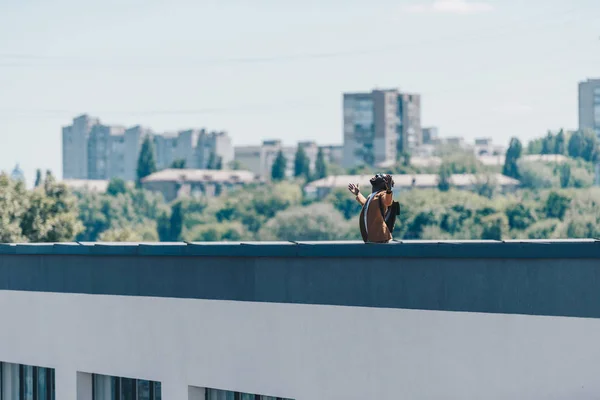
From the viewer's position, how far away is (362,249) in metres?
15.4

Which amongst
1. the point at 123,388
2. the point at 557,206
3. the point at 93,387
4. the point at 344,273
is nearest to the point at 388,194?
the point at 344,273

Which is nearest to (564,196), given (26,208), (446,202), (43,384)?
(446,202)

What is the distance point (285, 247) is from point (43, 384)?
699cm

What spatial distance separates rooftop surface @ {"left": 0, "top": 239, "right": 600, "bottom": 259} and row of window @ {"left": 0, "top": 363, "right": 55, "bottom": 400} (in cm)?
233

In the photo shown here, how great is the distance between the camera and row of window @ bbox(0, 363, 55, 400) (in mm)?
20844

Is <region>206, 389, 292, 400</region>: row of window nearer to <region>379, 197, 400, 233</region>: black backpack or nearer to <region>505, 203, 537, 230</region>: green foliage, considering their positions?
<region>379, 197, 400, 233</region>: black backpack

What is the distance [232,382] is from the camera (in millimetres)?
17125

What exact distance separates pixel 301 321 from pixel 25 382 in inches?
303

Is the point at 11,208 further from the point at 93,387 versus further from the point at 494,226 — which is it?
the point at 494,226

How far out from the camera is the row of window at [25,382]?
2084cm

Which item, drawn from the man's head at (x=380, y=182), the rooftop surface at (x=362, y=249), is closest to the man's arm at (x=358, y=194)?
the man's head at (x=380, y=182)

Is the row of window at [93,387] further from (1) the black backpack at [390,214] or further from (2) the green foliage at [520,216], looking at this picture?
(2) the green foliage at [520,216]

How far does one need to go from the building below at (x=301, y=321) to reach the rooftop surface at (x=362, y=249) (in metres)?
0.02

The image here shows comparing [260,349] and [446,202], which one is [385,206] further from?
[446,202]
